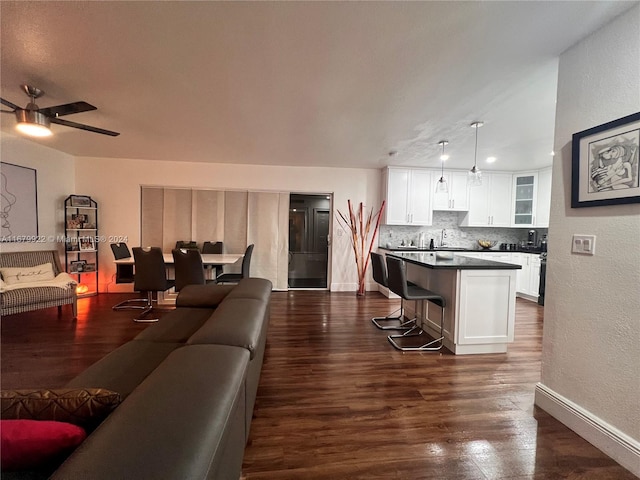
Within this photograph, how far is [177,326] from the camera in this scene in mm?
2057

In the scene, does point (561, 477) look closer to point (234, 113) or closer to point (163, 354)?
point (163, 354)

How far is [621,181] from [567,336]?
0.98 metres

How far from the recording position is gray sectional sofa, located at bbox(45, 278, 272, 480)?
60 cm

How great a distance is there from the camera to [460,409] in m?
1.95

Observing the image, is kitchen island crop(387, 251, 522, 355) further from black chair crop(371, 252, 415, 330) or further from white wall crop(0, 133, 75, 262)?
white wall crop(0, 133, 75, 262)

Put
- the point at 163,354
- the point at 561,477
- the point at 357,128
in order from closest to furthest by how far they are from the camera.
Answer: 1. the point at 561,477
2. the point at 163,354
3. the point at 357,128

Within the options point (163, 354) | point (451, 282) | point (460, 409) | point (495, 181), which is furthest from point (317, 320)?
point (495, 181)

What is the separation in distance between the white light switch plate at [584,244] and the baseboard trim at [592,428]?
3.13ft

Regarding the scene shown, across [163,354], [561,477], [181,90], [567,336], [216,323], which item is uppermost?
[181,90]

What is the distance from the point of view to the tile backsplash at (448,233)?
561 centimetres

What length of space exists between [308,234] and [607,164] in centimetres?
490

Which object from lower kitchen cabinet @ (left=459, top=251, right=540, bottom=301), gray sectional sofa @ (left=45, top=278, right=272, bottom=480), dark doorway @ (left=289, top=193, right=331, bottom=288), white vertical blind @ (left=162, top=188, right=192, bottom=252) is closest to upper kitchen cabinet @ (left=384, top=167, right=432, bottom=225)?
lower kitchen cabinet @ (left=459, top=251, right=540, bottom=301)

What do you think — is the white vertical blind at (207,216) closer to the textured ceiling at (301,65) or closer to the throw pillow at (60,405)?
the textured ceiling at (301,65)

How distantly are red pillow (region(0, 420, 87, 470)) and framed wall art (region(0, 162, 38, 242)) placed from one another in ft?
14.8
